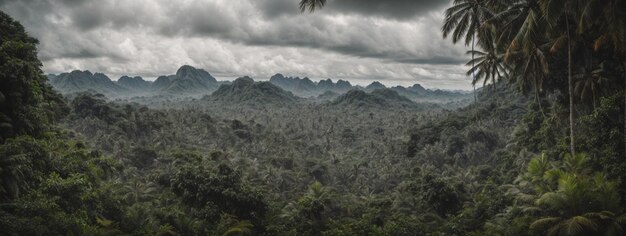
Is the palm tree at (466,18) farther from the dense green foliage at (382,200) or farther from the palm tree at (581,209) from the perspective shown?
the palm tree at (581,209)

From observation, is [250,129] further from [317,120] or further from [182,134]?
[317,120]

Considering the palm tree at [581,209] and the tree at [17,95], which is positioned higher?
the tree at [17,95]

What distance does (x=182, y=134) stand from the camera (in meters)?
77.4

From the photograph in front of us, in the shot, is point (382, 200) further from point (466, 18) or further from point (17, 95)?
point (17, 95)

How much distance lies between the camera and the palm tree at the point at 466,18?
2364 cm

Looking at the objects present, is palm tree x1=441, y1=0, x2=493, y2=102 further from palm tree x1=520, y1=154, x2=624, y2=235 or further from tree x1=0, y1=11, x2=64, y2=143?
tree x1=0, y1=11, x2=64, y2=143

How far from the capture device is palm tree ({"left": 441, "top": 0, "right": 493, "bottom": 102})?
23641 mm

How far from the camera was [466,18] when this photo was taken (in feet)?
78.9

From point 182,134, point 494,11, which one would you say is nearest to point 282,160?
point 182,134

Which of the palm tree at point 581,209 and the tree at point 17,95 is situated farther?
the tree at point 17,95

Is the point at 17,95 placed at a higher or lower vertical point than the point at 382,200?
higher

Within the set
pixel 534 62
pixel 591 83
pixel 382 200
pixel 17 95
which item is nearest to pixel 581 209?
pixel 591 83

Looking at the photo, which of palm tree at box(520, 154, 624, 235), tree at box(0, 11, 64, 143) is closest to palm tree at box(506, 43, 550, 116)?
palm tree at box(520, 154, 624, 235)

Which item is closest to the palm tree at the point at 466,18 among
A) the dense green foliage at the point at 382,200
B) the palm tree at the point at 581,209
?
the dense green foliage at the point at 382,200
